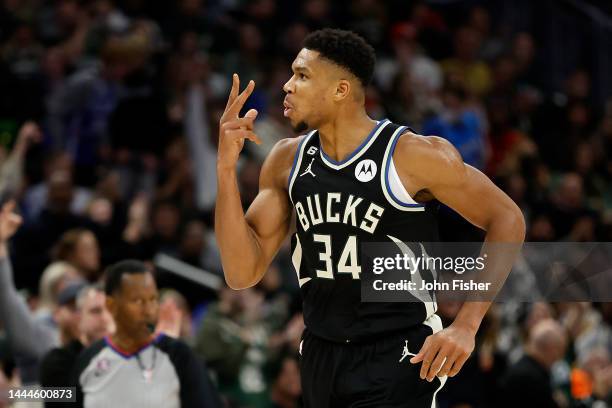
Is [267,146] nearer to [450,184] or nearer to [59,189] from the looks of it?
[59,189]

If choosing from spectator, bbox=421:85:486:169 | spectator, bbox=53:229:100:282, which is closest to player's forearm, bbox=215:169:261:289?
spectator, bbox=53:229:100:282

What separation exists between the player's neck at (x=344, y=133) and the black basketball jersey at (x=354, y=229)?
0.15ft

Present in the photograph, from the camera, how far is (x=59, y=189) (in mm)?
9977

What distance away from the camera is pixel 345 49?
5238 mm

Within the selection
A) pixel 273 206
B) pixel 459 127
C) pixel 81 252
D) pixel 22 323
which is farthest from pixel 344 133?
pixel 459 127

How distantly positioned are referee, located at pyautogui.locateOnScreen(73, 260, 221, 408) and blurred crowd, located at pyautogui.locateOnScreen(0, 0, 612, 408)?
0.43 meters

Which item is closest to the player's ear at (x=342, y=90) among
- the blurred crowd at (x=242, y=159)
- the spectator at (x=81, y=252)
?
the blurred crowd at (x=242, y=159)

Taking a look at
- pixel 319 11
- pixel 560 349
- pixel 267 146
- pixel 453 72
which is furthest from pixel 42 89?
pixel 560 349

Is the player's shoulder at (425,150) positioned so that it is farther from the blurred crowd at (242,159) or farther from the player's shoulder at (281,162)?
the blurred crowd at (242,159)

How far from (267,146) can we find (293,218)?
6611mm

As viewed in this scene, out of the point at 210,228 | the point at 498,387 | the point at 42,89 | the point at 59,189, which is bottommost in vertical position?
the point at 498,387

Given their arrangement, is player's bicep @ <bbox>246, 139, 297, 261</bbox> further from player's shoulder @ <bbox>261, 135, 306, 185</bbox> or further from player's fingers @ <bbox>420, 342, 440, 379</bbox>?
player's fingers @ <bbox>420, 342, 440, 379</bbox>

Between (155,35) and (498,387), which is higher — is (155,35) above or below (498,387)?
above

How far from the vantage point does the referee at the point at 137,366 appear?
19.5 feet
